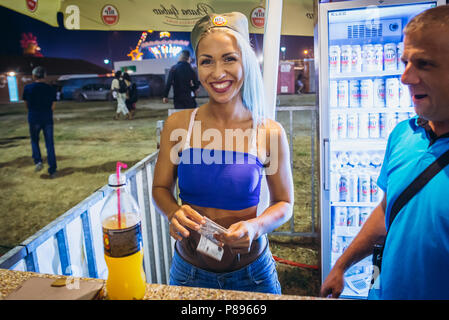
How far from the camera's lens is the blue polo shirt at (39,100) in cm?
664

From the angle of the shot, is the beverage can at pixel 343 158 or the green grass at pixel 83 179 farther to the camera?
the green grass at pixel 83 179

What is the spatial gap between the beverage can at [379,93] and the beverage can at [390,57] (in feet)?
0.45

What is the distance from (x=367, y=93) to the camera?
10.6ft

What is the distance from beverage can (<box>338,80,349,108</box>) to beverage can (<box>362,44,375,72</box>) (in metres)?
0.26

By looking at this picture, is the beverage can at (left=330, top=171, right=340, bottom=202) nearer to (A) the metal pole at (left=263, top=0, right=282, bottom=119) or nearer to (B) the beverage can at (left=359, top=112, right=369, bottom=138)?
(B) the beverage can at (left=359, top=112, right=369, bottom=138)

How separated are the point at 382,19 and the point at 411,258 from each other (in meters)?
2.79

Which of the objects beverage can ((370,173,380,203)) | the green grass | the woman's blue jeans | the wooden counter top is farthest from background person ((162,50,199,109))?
the wooden counter top

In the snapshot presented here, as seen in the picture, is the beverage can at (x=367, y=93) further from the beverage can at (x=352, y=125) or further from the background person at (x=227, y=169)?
the background person at (x=227, y=169)

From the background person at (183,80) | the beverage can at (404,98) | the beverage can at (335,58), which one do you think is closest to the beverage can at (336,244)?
the beverage can at (404,98)

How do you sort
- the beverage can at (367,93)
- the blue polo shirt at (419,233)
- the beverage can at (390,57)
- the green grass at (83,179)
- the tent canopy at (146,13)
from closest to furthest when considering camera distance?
the blue polo shirt at (419,233) < the beverage can at (390,57) < the beverage can at (367,93) < the tent canopy at (146,13) < the green grass at (83,179)

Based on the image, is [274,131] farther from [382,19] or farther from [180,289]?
[382,19]

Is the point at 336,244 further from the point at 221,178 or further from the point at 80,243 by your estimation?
the point at 80,243

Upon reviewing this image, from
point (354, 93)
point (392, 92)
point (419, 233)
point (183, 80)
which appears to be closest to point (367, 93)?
point (354, 93)

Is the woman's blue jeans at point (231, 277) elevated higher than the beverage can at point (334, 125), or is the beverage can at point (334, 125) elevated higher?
the beverage can at point (334, 125)
